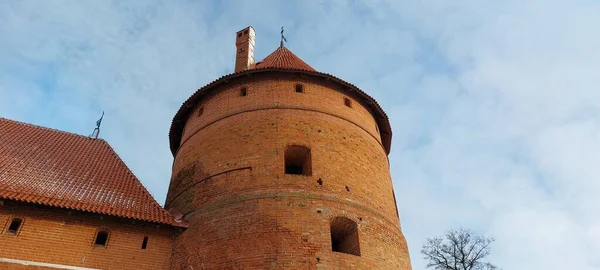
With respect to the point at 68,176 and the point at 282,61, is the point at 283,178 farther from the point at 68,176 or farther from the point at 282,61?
the point at 282,61

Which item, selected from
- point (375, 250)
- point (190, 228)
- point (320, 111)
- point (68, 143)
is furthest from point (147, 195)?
point (375, 250)

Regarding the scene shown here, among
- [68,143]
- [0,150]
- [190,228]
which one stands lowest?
[190,228]

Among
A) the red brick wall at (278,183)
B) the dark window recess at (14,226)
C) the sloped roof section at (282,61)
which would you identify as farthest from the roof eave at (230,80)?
the dark window recess at (14,226)

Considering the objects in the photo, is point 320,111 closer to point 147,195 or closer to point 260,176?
point 260,176

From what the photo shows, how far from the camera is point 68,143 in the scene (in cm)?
1271

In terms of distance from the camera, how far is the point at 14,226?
29.3ft

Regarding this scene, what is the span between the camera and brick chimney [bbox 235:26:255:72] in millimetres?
15148

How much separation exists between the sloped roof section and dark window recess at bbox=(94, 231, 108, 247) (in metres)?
6.41

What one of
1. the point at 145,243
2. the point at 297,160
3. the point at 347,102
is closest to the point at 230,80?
the point at 297,160

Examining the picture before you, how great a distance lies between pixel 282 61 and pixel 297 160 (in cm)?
428

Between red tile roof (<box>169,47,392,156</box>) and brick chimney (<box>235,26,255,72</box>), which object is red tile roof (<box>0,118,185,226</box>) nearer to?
red tile roof (<box>169,47,392,156</box>)

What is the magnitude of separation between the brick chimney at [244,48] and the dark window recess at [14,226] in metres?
8.01

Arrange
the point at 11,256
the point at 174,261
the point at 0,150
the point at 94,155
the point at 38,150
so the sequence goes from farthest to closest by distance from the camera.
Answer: the point at 94,155
the point at 38,150
the point at 0,150
the point at 174,261
the point at 11,256

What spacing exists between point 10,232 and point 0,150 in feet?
9.33
